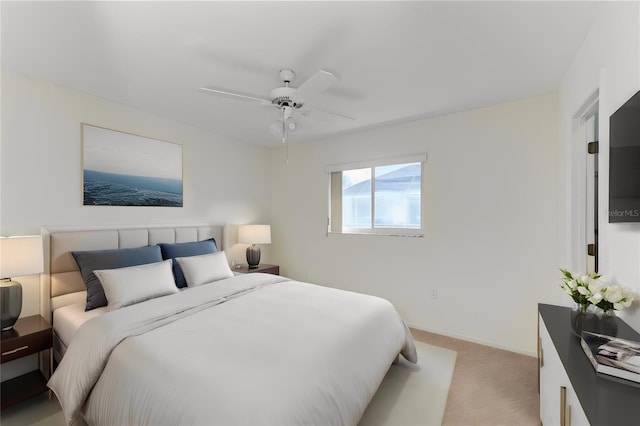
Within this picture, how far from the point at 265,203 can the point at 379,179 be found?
189 centimetres

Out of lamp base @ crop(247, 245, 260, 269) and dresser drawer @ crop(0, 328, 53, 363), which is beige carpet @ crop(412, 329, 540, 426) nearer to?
lamp base @ crop(247, 245, 260, 269)

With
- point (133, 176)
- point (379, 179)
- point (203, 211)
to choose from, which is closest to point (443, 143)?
point (379, 179)

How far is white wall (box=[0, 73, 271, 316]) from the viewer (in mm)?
2227

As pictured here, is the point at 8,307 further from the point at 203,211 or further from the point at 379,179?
the point at 379,179

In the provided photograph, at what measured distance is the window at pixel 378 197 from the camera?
3439mm

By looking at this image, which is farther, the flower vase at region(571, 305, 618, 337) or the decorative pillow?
the decorative pillow

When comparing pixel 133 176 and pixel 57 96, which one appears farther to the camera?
pixel 133 176

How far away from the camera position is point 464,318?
3074 mm

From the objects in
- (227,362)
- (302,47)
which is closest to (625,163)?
(302,47)

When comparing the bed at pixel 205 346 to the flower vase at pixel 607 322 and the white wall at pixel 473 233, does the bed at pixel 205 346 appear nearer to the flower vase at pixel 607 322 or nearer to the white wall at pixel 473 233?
the white wall at pixel 473 233

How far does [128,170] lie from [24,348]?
1696 mm

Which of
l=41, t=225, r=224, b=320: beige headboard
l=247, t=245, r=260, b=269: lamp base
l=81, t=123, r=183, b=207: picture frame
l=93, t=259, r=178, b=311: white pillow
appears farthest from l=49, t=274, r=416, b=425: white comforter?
l=247, t=245, r=260, b=269: lamp base

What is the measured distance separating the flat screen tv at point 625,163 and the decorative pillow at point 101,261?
10.7ft

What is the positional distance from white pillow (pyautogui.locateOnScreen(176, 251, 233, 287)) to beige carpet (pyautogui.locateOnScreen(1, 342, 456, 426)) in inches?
47.9
